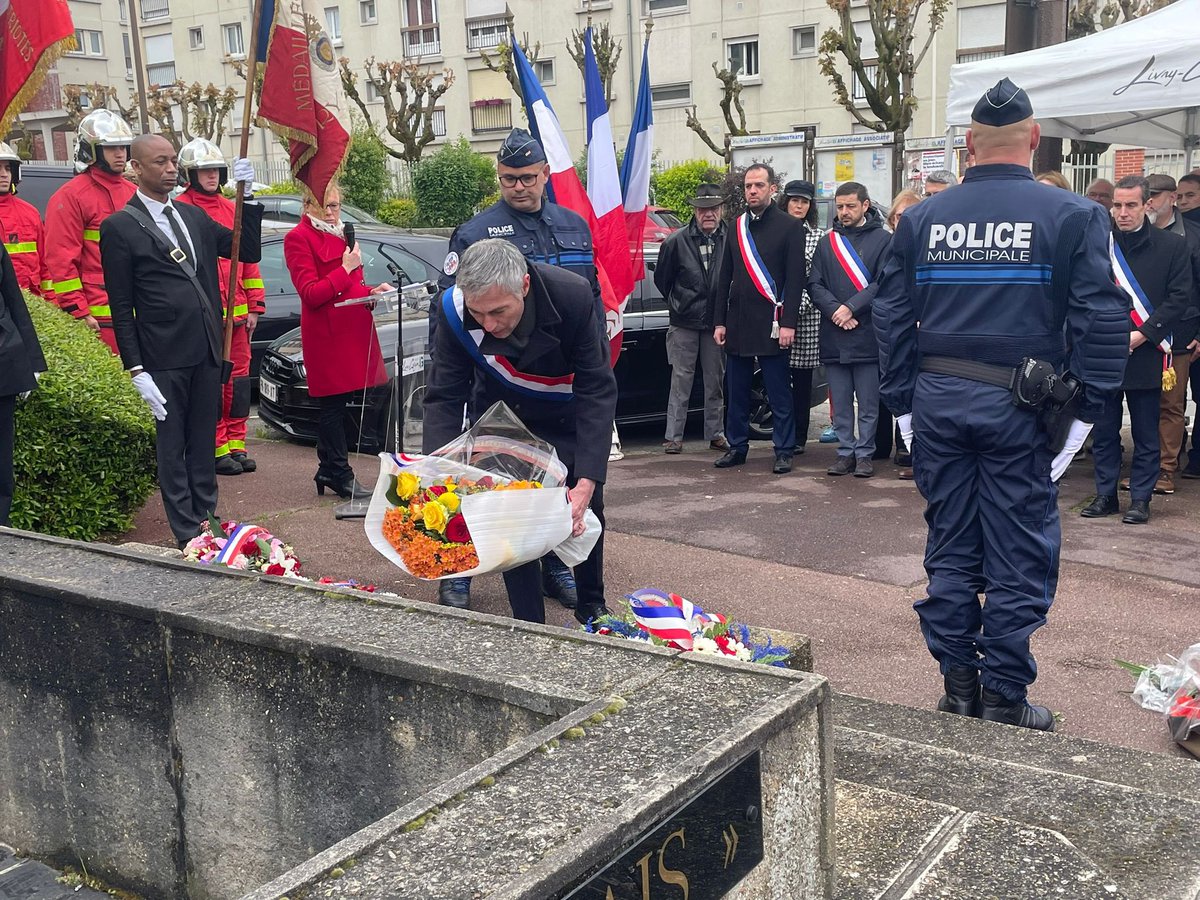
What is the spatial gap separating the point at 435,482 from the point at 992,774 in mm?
1859

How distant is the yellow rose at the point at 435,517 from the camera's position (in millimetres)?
3850

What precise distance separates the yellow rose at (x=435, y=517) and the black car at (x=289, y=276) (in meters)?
7.52

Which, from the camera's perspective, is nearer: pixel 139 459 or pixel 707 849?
pixel 707 849

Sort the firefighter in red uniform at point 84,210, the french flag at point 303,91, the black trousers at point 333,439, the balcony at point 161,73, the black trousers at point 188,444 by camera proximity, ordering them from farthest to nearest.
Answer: the balcony at point 161,73 → the firefighter in red uniform at point 84,210 → the black trousers at point 333,439 → the french flag at point 303,91 → the black trousers at point 188,444

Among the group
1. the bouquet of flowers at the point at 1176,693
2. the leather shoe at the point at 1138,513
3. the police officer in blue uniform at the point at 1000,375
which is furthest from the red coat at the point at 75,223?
the bouquet of flowers at the point at 1176,693

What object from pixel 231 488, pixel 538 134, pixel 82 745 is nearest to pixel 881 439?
pixel 538 134

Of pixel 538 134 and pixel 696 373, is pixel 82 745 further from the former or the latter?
pixel 696 373

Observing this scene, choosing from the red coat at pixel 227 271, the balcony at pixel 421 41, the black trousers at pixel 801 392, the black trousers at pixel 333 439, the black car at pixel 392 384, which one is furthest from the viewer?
the balcony at pixel 421 41

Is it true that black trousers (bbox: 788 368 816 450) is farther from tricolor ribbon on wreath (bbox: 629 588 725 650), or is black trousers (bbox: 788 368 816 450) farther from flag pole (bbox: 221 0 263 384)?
tricolor ribbon on wreath (bbox: 629 588 725 650)

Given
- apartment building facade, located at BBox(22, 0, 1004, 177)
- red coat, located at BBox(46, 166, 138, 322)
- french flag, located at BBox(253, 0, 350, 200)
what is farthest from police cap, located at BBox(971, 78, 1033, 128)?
apartment building facade, located at BBox(22, 0, 1004, 177)

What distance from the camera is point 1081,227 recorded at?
13.5 ft

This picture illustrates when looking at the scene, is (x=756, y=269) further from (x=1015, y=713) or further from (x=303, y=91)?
(x=1015, y=713)

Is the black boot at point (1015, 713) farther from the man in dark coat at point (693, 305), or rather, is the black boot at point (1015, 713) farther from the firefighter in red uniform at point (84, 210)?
the firefighter in red uniform at point (84, 210)

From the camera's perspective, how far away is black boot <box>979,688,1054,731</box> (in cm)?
437
